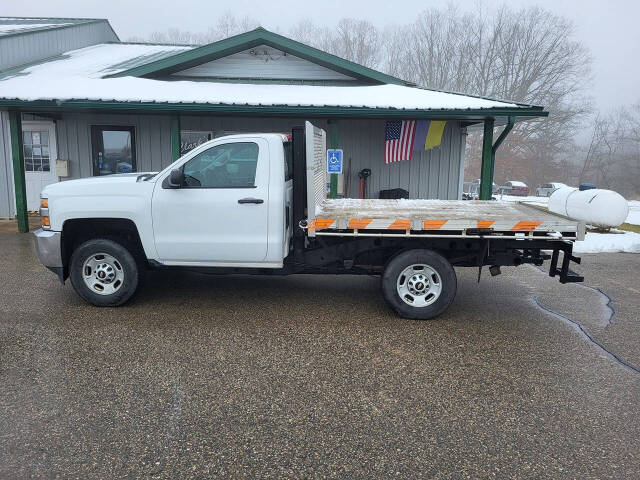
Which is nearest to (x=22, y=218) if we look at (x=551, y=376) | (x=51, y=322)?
(x=51, y=322)

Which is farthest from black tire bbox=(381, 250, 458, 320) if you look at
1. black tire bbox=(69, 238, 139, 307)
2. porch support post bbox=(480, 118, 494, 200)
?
porch support post bbox=(480, 118, 494, 200)

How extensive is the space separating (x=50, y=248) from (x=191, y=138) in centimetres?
830

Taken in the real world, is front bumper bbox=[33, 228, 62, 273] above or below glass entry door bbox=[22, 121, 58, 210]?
below

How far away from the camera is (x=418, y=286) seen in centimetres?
564

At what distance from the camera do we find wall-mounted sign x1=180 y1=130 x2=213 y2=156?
13406 millimetres

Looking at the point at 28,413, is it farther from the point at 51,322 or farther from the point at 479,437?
Result: the point at 479,437

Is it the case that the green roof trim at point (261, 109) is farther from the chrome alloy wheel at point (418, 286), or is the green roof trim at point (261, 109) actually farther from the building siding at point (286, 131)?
the chrome alloy wheel at point (418, 286)

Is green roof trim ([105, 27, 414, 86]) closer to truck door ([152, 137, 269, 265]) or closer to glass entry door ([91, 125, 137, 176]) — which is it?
glass entry door ([91, 125, 137, 176])

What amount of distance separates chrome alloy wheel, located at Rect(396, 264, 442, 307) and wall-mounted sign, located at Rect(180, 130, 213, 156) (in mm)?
9170

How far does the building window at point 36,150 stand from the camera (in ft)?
45.3

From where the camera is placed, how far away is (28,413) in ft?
11.6

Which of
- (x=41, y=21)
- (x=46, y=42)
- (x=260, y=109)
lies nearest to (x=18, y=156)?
(x=260, y=109)

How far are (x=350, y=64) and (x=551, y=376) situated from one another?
9541 millimetres

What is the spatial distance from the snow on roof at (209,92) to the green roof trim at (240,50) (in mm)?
313
